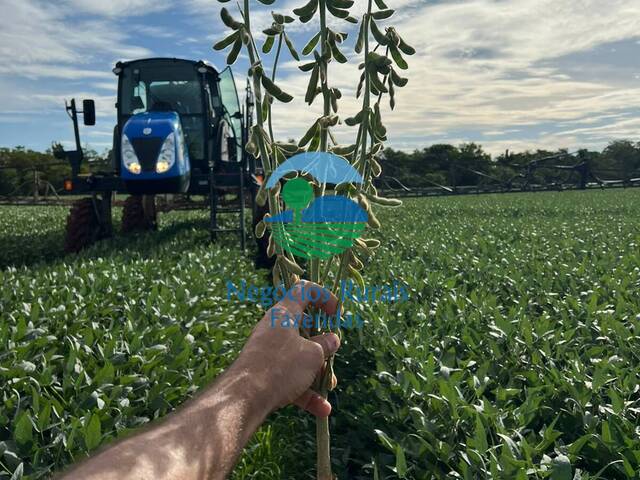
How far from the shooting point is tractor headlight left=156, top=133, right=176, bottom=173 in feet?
26.9

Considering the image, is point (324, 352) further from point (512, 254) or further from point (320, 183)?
point (512, 254)

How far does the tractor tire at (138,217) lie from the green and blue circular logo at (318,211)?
10.2m

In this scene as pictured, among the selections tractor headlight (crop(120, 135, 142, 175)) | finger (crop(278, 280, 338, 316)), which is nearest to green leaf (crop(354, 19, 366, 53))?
finger (crop(278, 280, 338, 316))

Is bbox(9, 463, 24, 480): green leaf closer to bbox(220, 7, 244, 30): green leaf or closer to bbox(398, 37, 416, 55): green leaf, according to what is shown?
bbox(220, 7, 244, 30): green leaf

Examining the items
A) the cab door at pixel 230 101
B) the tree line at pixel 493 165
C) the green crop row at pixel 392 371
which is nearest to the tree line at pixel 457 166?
the tree line at pixel 493 165

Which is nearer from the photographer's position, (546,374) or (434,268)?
(546,374)

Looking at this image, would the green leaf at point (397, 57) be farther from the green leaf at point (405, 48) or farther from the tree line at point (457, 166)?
the tree line at point (457, 166)

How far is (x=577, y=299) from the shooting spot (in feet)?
14.4

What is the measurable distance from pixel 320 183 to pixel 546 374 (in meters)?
2.02

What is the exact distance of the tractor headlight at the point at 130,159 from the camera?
27.0 ft

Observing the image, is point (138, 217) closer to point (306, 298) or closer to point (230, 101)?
point (230, 101)

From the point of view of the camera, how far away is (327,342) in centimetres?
156

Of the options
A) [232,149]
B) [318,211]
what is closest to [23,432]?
[318,211]

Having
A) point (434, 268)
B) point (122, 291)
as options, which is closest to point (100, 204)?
point (122, 291)
